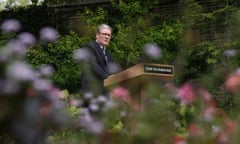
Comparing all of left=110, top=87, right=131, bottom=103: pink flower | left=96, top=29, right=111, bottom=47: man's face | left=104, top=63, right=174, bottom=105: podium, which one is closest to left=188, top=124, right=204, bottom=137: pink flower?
left=104, top=63, right=174, bottom=105: podium

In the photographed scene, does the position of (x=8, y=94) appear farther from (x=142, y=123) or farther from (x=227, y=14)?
(x=227, y=14)

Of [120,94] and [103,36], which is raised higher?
[120,94]

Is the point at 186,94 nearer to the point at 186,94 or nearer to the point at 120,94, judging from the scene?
the point at 186,94

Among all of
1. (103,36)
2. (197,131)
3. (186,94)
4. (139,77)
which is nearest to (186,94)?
(186,94)

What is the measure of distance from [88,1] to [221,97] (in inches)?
236

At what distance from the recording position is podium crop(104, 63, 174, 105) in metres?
3.20

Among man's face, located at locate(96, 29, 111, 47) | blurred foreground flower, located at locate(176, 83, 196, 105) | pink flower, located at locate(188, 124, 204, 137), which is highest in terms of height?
pink flower, located at locate(188, 124, 204, 137)

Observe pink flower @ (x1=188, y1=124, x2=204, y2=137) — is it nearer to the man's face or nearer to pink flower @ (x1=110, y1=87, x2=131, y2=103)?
Result: pink flower @ (x1=110, y1=87, x2=131, y2=103)

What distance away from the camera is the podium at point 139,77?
3.20m

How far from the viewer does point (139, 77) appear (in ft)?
12.3

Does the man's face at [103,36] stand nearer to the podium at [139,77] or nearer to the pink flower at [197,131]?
the podium at [139,77]

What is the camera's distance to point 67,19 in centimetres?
1572

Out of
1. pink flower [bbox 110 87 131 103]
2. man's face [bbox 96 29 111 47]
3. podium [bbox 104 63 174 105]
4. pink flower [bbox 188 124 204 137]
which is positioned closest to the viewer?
pink flower [bbox 188 124 204 137]

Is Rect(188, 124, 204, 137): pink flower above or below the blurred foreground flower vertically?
above
